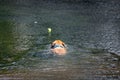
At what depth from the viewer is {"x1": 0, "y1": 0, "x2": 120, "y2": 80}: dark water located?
902 inches

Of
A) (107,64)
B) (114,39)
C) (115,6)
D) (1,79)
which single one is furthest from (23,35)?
(115,6)

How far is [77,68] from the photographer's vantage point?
23953 mm

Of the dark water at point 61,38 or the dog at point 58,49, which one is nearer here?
the dark water at point 61,38

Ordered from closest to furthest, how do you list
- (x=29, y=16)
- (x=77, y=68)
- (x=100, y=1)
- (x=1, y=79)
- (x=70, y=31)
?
(x=1, y=79) < (x=77, y=68) < (x=70, y=31) < (x=29, y=16) < (x=100, y=1)

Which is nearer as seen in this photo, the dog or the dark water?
the dark water

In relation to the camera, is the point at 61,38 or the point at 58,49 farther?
the point at 61,38

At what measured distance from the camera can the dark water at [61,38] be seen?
22906mm

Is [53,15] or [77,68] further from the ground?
[53,15]

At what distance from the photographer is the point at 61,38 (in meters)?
35.6

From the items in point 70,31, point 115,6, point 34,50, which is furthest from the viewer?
point 115,6

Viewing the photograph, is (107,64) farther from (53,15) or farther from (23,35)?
(53,15)

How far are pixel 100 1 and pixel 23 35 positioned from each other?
37.9 meters

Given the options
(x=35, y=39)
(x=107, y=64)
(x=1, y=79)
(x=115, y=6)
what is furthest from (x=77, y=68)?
(x=115, y=6)

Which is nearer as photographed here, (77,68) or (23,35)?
(77,68)
